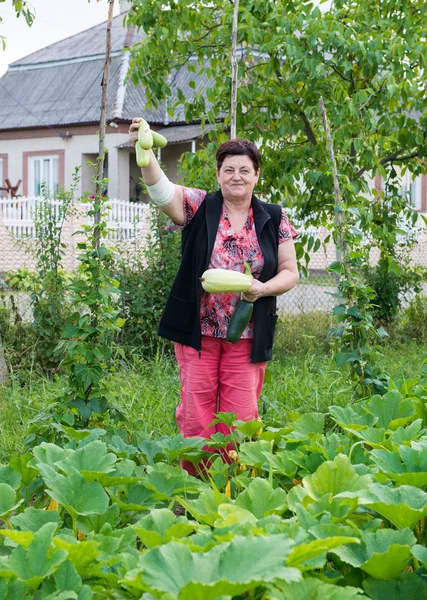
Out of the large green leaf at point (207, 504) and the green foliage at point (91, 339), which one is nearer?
the large green leaf at point (207, 504)

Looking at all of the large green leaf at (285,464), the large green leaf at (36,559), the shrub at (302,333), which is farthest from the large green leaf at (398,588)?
the shrub at (302,333)

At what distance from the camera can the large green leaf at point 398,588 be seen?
1488 mm

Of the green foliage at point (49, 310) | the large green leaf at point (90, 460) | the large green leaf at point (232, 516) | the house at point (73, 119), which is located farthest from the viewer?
the house at point (73, 119)

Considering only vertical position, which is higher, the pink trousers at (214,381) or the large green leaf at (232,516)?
the large green leaf at (232,516)

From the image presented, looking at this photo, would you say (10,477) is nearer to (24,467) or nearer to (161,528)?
(24,467)

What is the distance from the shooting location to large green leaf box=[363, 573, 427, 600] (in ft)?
4.88

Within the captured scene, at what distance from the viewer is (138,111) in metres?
24.0

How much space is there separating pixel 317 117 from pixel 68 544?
6275 millimetres

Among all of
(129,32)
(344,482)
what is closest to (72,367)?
(344,482)

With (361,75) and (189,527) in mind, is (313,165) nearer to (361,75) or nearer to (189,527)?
(361,75)

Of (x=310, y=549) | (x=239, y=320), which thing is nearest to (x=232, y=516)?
(x=310, y=549)

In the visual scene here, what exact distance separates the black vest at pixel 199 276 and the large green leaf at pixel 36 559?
218cm

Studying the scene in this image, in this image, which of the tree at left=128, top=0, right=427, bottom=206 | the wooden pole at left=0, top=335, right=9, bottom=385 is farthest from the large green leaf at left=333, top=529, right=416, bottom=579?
the tree at left=128, top=0, right=427, bottom=206

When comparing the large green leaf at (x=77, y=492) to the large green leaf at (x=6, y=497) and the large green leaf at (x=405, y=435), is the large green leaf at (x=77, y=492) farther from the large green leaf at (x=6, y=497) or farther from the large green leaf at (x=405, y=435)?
the large green leaf at (x=405, y=435)
